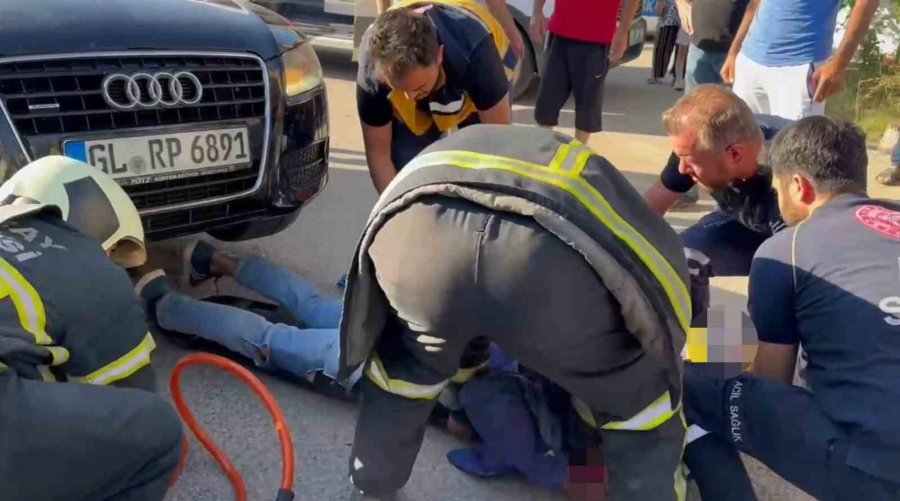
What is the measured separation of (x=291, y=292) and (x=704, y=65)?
290 centimetres

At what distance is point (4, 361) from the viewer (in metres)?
1.86

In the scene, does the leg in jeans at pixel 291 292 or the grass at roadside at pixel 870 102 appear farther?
the grass at roadside at pixel 870 102

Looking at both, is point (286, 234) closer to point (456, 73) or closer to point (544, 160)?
point (456, 73)

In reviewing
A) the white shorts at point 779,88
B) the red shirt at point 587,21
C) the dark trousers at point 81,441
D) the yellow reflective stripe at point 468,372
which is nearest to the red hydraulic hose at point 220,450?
the dark trousers at point 81,441

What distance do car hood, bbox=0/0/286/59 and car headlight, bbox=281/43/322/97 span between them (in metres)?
0.07

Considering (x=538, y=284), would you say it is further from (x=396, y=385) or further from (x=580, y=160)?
(x=396, y=385)

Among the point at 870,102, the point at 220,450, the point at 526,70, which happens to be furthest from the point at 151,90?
the point at 870,102

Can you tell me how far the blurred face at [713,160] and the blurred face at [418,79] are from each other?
824 mm

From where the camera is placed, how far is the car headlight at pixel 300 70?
3447 millimetres

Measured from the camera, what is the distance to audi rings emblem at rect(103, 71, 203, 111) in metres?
2.89

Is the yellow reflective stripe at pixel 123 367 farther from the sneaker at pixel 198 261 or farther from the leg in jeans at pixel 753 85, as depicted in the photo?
the leg in jeans at pixel 753 85

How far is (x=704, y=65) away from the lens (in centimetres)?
518

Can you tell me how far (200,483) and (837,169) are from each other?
1941 mm

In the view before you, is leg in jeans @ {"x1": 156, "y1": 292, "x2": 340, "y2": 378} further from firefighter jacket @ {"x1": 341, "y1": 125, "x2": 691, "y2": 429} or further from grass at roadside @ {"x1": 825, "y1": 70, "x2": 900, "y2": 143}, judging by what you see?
grass at roadside @ {"x1": 825, "y1": 70, "x2": 900, "y2": 143}
